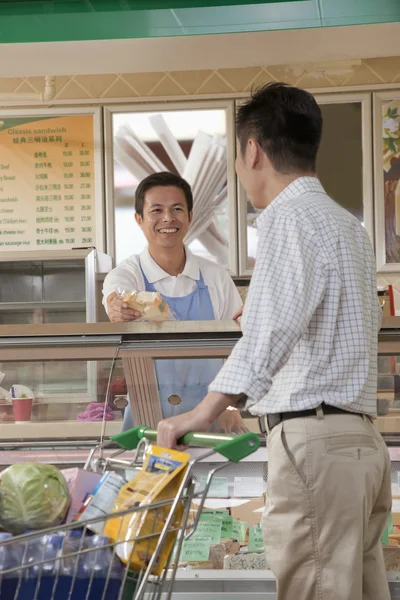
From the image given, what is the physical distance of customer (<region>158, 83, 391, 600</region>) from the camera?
1.50 m

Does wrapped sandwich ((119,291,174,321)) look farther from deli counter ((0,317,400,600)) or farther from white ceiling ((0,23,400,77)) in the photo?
white ceiling ((0,23,400,77))

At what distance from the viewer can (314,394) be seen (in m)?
1.54

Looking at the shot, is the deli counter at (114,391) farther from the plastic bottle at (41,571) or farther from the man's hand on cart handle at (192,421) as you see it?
the plastic bottle at (41,571)

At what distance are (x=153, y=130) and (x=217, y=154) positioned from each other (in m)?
0.43

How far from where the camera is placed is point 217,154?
17.4ft

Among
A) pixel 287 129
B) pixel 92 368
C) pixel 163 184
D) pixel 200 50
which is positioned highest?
pixel 200 50

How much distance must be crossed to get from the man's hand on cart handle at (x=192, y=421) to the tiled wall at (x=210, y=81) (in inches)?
152

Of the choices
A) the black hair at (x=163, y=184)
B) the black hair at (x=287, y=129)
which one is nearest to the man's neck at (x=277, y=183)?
the black hair at (x=287, y=129)

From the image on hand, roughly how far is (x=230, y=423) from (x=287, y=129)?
0.81m

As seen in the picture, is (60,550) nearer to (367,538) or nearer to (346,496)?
(346,496)

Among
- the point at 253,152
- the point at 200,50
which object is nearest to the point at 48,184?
the point at 200,50

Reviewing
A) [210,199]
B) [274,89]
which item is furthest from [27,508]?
[210,199]

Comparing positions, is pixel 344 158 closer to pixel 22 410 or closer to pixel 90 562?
pixel 22 410

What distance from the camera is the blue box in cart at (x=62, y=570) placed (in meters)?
1.17
